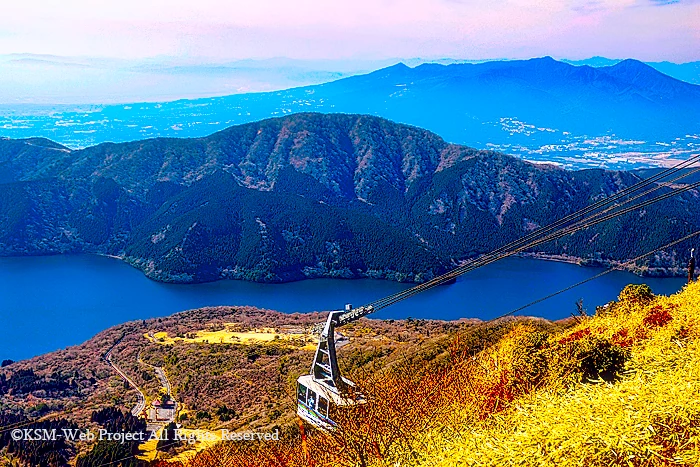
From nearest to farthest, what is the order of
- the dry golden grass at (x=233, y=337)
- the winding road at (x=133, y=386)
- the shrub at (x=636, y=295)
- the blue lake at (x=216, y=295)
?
the shrub at (x=636, y=295) → the winding road at (x=133, y=386) → the dry golden grass at (x=233, y=337) → the blue lake at (x=216, y=295)

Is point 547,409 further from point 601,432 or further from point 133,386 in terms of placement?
point 133,386

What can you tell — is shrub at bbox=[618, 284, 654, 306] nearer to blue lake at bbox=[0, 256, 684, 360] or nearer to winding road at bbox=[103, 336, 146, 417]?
winding road at bbox=[103, 336, 146, 417]

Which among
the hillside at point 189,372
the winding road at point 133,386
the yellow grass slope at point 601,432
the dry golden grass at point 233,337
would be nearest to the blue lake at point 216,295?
the winding road at point 133,386

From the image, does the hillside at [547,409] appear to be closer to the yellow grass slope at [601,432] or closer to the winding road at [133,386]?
the yellow grass slope at [601,432]

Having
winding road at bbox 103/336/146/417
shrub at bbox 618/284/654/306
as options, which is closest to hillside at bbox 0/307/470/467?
winding road at bbox 103/336/146/417

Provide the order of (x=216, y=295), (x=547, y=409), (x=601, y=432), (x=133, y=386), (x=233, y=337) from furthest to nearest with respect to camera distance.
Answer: (x=216, y=295) < (x=233, y=337) < (x=133, y=386) < (x=547, y=409) < (x=601, y=432)

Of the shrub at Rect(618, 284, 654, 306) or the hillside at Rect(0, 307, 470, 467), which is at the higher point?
the shrub at Rect(618, 284, 654, 306)

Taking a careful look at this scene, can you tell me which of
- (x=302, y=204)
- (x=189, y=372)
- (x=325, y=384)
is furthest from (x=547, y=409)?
(x=302, y=204)
